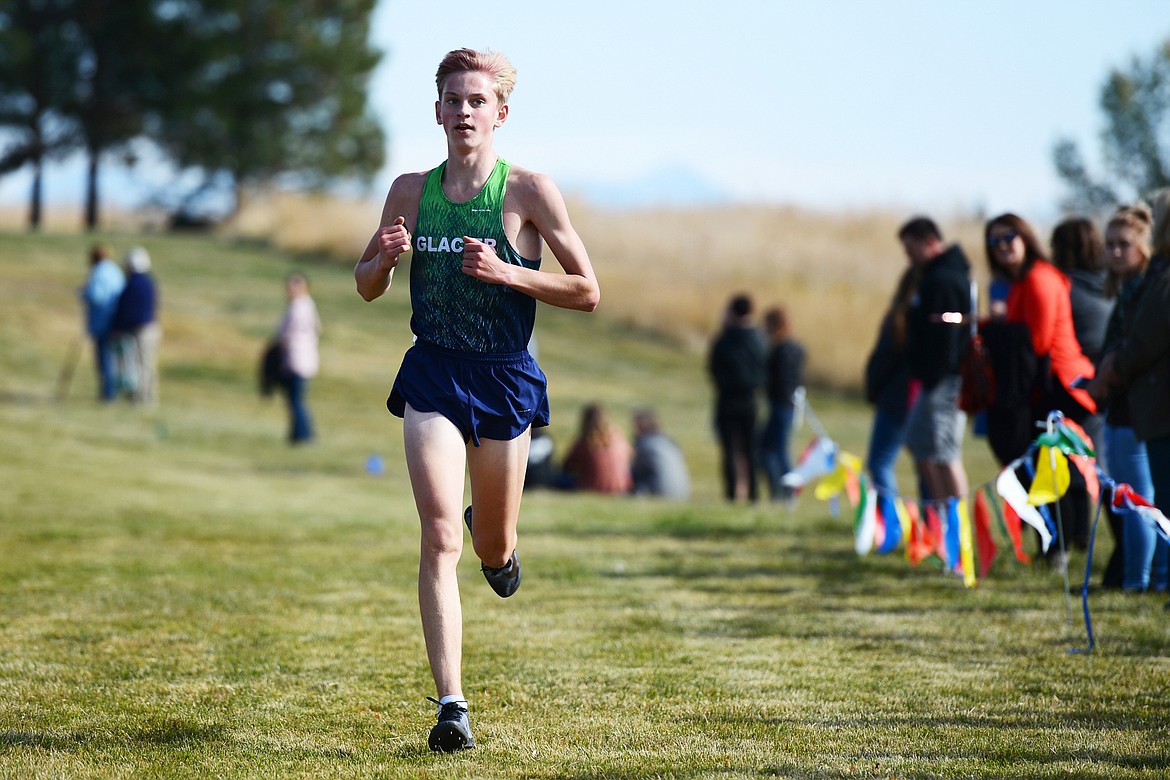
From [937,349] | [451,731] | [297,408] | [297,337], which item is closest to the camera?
[451,731]

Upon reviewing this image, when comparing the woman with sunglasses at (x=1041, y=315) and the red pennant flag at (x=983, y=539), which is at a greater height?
the woman with sunglasses at (x=1041, y=315)

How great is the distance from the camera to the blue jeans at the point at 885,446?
934 centimetres

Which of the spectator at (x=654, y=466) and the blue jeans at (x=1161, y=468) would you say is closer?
the blue jeans at (x=1161, y=468)

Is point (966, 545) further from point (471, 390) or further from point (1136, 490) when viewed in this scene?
point (471, 390)

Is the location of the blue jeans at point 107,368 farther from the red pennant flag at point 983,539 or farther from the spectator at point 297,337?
the red pennant flag at point 983,539

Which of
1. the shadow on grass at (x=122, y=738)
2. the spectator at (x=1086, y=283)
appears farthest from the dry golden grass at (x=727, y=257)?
the shadow on grass at (x=122, y=738)

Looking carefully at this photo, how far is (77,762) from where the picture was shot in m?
4.40

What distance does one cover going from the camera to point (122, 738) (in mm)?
4715

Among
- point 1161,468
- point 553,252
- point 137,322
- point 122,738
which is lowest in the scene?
point 122,738

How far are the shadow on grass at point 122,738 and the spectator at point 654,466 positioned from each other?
10.5m

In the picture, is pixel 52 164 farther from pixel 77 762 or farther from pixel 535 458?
pixel 77 762

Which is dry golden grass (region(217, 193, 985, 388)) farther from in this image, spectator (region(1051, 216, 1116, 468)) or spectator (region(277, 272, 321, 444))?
spectator (region(1051, 216, 1116, 468))

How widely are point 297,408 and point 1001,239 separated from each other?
461 inches

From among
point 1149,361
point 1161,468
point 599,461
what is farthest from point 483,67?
point 599,461
